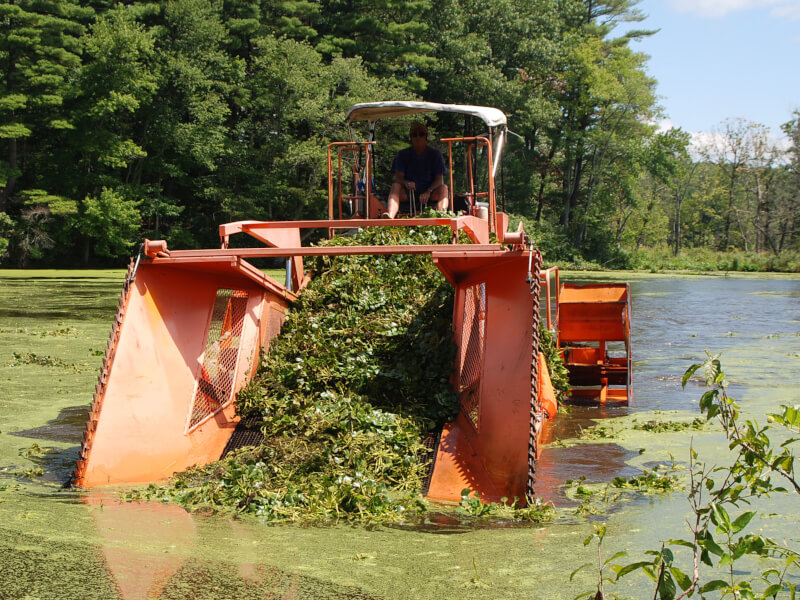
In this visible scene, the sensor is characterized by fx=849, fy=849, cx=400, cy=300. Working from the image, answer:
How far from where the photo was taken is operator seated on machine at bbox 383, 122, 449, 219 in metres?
9.09

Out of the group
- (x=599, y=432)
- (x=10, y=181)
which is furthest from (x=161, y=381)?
(x=10, y=181)

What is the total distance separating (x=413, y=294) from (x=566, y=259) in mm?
43582

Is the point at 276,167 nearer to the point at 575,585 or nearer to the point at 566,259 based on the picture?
the point at 566,259

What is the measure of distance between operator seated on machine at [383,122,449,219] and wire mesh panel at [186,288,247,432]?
8.67 feet

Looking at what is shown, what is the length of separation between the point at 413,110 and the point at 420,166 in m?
1.02

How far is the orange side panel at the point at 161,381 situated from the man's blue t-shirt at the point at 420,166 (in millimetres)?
2983

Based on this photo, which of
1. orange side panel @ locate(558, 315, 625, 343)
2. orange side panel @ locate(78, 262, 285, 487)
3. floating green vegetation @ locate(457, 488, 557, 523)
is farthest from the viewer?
orange side panel @ locate(558, 315, 625, 343)

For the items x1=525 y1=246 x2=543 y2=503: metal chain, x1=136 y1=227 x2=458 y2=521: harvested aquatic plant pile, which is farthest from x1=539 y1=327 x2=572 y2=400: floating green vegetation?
x1=525 y1=246 x2=543 y2=503: metal chain

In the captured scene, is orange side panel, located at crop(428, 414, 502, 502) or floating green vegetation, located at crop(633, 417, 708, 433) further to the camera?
floating green vegetation, located at crop(633, 417, 708, 433)

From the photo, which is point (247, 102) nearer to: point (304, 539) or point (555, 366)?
point (555, 366)

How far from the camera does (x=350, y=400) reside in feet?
19.8

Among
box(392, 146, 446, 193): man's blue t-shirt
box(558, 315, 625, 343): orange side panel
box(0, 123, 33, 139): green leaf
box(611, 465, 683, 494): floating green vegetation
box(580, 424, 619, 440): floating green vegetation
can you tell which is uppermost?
box(0, 123, 33, 139): green leaf

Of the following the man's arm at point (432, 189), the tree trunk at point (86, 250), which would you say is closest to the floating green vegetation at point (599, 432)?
the man's arm at point (432, 189)

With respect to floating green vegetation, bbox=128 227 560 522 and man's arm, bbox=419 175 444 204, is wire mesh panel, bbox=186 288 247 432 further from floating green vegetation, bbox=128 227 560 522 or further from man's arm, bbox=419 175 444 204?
man's arm, bbox=419 175 444 204
